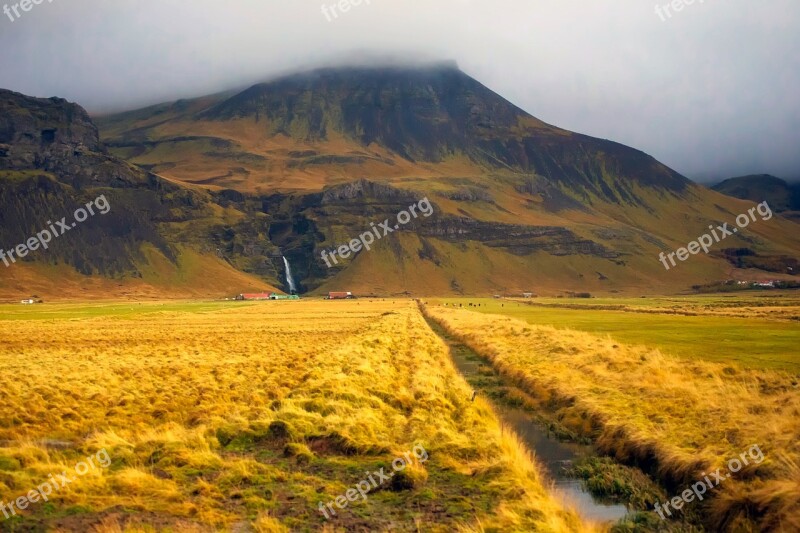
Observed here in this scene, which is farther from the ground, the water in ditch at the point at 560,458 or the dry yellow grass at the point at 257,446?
the dry yellow grass at the point at 257,446

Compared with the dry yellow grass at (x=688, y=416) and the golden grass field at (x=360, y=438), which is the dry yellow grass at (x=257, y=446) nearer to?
the golden grass field at (x=360, y=438)

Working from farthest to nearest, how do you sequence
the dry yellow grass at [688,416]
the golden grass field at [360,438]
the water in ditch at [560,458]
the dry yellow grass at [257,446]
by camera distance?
the water in ditch at [560,458], the dry yellow grass at [688,416], the golden grass field at [360,438], the dry yellow grass at [257,446]

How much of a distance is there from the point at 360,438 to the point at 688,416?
10.3 metres

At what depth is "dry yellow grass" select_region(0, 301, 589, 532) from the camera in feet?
41.3

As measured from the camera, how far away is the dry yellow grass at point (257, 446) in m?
12.6

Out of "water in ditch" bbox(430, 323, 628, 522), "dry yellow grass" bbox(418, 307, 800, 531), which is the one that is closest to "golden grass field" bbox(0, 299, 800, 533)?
"dry yellow grass" bbox(418, 307, 800, 531)

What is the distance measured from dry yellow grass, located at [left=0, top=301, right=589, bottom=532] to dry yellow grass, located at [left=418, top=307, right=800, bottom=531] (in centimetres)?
365

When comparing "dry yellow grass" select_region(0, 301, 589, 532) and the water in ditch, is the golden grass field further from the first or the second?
the water in ditch

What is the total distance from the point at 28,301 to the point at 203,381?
189 meters

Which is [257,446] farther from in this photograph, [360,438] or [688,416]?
[688,416]

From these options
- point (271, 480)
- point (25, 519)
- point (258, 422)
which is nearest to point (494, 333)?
point (258, 422)

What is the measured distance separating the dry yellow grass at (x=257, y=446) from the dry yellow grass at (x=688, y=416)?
365 centimetres


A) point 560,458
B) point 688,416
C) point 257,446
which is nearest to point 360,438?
point 257,446

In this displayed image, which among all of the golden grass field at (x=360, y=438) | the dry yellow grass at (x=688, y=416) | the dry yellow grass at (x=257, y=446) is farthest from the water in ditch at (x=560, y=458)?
the dry yellow grass at (x=688, y=416)
